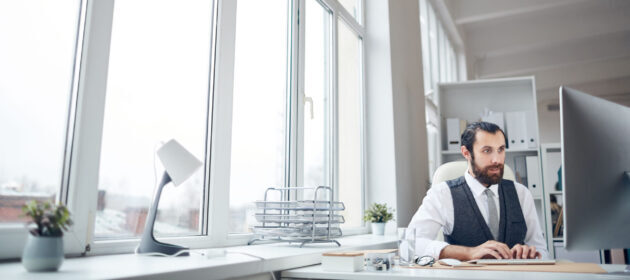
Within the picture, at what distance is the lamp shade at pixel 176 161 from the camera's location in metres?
1.29

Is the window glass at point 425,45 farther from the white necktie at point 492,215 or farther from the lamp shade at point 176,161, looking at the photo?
the lamp shade at point 176,161

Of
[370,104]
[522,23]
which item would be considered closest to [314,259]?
[370,104]

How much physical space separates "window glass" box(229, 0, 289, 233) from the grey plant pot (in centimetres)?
96

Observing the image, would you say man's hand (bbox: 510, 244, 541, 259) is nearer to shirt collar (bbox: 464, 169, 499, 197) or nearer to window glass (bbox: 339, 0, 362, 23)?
shirt collar (bbox: 464, 169, 499, 197)

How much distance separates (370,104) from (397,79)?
0.99 feet

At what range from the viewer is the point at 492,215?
1.93 m

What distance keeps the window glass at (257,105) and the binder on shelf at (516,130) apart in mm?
2112

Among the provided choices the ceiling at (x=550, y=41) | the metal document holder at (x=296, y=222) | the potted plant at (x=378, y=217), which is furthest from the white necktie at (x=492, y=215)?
the ceiling at (x=550, y=41)

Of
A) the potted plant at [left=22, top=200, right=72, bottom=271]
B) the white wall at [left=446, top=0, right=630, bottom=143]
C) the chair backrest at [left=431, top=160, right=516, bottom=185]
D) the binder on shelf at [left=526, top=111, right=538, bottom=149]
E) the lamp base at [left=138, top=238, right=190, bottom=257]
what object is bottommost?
the lamp base at [left=138, top=238, right=190, bottom=257]

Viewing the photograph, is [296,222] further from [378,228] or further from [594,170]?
[378,228]

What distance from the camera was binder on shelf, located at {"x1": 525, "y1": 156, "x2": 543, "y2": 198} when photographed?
3531 mm

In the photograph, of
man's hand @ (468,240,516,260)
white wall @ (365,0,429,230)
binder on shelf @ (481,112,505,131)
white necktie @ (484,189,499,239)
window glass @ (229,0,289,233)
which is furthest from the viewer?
binder on shelf @ (481,112,505,131)

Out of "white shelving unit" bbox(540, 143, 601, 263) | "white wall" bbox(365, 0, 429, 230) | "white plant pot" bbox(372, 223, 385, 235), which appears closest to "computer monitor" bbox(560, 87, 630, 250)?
"white plant pot" bbox(372, 223, 385, 235)

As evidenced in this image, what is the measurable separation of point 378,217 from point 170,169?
187 centimetres
